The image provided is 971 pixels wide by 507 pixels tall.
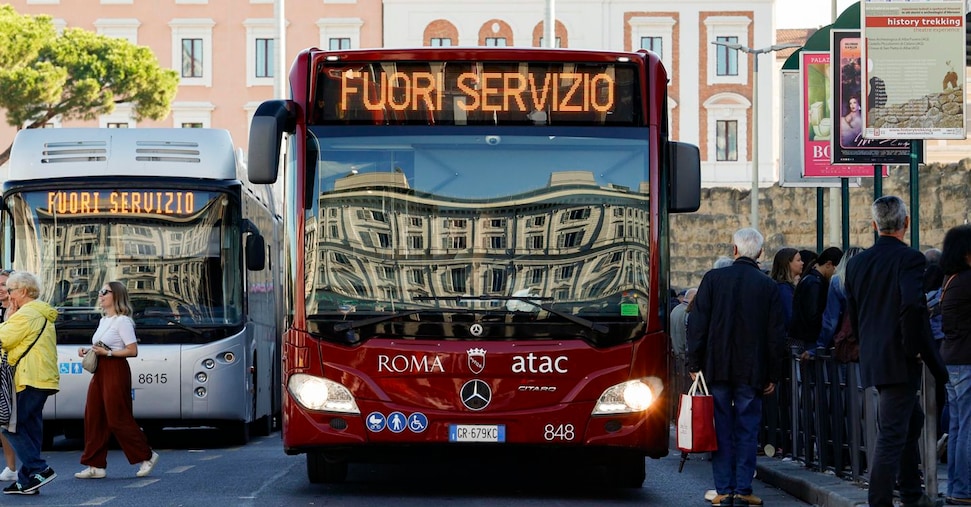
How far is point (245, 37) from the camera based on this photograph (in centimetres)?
8506

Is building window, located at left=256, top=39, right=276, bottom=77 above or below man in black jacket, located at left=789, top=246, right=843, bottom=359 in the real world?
above

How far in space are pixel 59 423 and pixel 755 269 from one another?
9.21 m

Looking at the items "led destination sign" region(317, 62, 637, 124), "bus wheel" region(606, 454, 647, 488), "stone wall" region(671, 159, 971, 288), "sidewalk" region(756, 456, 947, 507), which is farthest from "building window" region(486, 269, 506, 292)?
"stone wall" region(671, 159, 971, 288)

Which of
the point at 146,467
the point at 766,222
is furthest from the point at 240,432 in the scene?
the point at 766,222

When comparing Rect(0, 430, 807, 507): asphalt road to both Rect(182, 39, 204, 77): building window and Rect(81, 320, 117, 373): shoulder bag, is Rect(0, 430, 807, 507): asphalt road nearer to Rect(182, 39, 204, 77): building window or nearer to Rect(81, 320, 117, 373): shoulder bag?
Rect(81, 320, 117, 373): shoulder bag

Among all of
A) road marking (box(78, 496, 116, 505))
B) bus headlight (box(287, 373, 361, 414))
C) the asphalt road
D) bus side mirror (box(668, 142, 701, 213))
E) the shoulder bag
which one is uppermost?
bus side mirror (box(668, 142, 701, 213))

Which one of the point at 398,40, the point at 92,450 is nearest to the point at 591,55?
the point at 92,450

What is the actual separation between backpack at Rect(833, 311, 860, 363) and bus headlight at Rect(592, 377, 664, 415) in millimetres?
1733

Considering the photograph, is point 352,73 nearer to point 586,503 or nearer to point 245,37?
point 586,503

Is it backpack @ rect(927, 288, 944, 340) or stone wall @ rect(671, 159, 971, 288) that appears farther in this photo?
stone wall @ rect(671, 159, 971, 288)

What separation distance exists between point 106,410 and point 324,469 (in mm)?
2001

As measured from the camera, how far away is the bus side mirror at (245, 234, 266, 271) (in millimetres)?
17703

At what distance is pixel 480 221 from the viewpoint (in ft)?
37.4

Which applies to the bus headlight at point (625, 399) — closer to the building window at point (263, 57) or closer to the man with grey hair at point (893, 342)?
the man with grey hair at point (893, 342)
